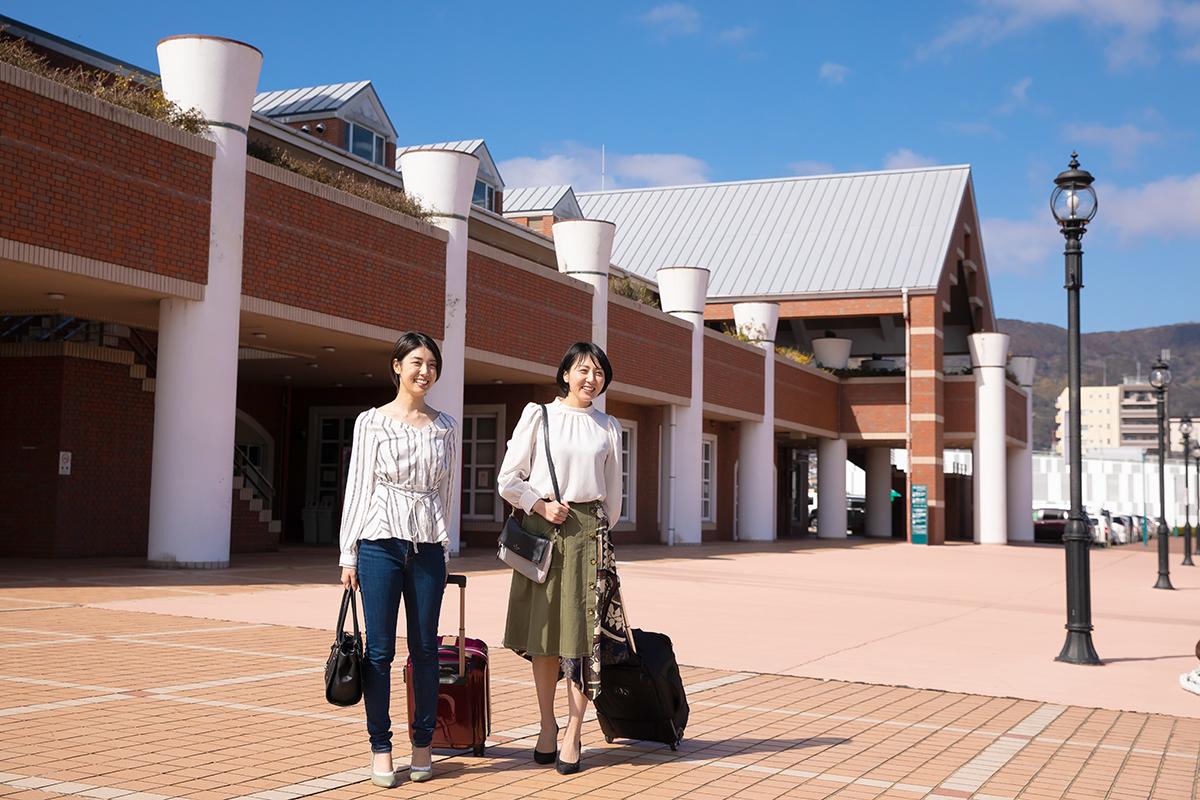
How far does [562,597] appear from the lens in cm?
558

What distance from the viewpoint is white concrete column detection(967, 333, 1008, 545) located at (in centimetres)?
4247

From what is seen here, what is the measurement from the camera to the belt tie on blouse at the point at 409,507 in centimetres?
525

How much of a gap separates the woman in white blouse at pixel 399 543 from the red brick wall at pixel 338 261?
38.8 feet

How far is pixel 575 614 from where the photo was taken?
556 centimetres

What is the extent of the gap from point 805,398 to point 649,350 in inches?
461

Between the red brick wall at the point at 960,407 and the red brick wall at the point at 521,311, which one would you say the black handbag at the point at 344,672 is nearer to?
the red brick wall at the point at 521,311

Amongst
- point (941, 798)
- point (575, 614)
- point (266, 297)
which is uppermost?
point (266, 297)

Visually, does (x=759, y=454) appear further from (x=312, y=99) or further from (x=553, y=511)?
(x=553, y=511)

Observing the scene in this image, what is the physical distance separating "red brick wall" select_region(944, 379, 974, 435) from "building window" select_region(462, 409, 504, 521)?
73.4 ft

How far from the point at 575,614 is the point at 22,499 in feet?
49.4

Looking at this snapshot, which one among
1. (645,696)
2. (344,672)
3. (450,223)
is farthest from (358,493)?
(450,223)

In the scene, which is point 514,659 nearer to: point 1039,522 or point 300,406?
point 300,406

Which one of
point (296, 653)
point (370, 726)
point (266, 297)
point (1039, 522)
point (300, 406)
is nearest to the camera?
point (370, 726)

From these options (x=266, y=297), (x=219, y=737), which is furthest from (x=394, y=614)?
(x=266, y=297)
